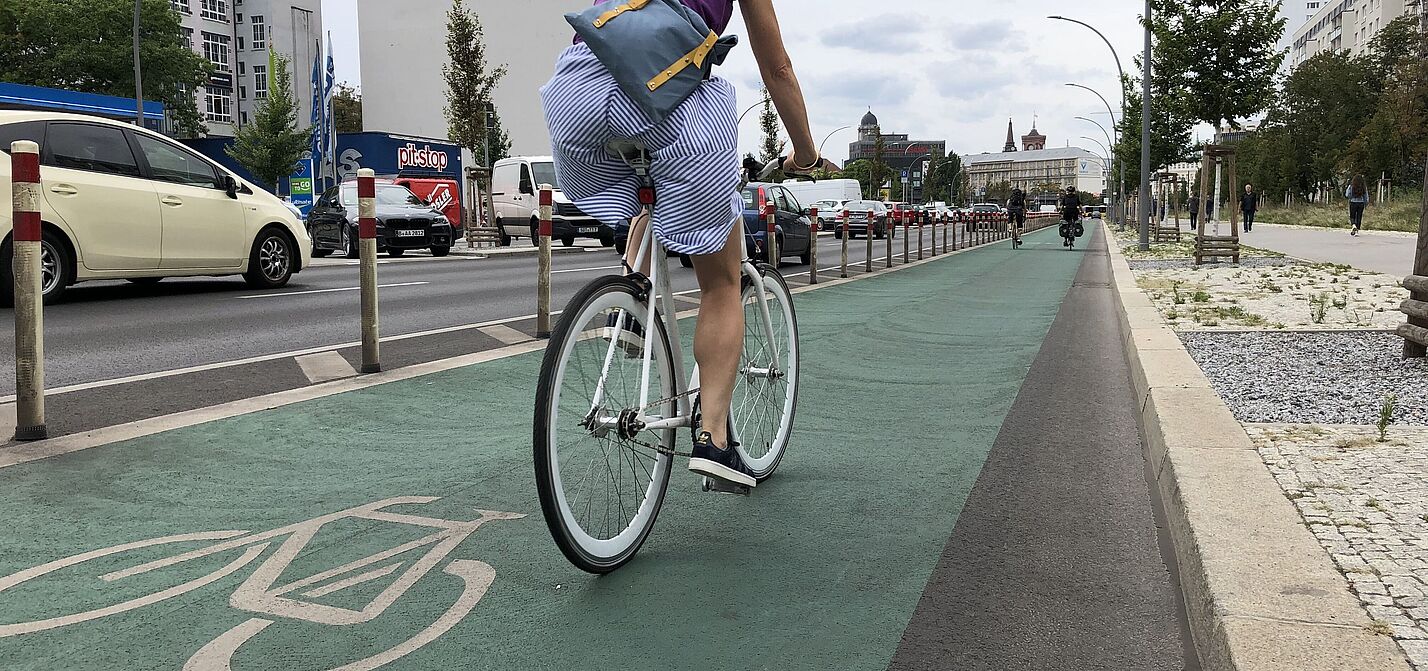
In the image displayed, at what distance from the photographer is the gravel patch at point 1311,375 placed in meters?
4.80

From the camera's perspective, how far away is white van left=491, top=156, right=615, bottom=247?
94.6 feet

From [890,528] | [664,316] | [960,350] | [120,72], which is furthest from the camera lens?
[120,72]

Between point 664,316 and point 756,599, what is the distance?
76cm

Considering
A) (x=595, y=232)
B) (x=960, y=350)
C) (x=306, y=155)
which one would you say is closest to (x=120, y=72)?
(x=306, y=155)

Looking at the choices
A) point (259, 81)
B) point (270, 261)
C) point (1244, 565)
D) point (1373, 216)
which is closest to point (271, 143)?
point (259, 81)

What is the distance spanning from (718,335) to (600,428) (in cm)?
55

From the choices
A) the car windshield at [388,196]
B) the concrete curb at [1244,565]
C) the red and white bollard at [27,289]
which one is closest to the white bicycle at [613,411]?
the concrete curb at [1244,565]

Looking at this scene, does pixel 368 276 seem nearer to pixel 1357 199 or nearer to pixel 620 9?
pixel 620 9

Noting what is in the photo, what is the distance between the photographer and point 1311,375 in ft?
19.1

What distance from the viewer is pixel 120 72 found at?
5619cm

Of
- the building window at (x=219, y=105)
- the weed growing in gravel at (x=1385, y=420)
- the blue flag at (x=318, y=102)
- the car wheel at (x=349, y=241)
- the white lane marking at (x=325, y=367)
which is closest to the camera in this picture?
the weed growing in gravel at (x=1385, y=420)

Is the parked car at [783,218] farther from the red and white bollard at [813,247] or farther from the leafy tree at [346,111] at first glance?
the leafy tree at [346,111]

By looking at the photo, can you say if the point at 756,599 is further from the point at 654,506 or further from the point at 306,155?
the point at 306,155

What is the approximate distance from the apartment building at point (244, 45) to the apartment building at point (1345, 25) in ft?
231
